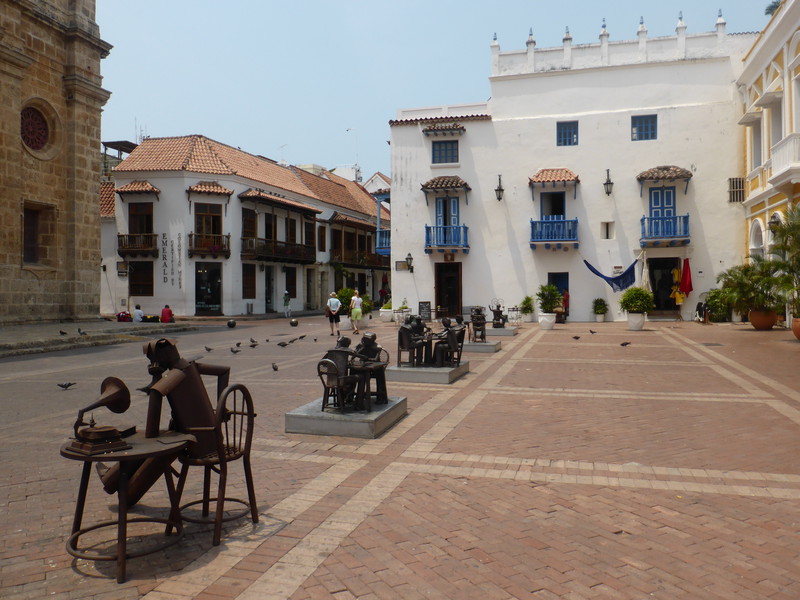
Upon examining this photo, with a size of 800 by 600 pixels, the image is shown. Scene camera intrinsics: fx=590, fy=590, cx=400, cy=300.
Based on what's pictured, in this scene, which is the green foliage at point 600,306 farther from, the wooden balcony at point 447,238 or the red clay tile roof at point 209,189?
the red clay tile roof at point 209,189

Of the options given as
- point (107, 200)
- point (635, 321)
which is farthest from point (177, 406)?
point (107, 200)

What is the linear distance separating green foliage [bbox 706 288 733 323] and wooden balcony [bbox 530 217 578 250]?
19.3 feet

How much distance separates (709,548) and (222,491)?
A: 3.19 m

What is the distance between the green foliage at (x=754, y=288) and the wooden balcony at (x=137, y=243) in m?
27.5

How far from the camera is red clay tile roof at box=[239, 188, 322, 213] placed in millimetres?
34094

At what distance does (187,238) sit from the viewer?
3228cm

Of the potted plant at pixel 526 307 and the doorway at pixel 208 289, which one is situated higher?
the doorway at pixel 208 289

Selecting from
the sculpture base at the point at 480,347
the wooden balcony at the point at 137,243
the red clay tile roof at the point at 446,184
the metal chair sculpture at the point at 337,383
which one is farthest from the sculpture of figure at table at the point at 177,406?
the wooden balcony at the point at 137,243

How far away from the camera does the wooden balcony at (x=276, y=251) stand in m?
34.4

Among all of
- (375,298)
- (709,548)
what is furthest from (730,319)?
(375,298)

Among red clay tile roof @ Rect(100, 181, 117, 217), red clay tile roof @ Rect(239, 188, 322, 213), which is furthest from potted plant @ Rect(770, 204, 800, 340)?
red clay tile roof @ Rect(100, 181, 117, 217)

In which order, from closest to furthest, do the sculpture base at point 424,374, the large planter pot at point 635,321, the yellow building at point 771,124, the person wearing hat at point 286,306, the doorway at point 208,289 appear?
the sculpture base at point 424,374
the yellow building at point 771,124
the large planter pot at point 635,321
the doorway at point 208,289
the person wearing hat at point 286,306

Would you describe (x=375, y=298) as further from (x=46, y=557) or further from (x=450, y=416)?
(x=46, y=557)

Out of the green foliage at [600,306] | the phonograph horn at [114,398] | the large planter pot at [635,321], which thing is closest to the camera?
the phonograph horn at [114,398]
